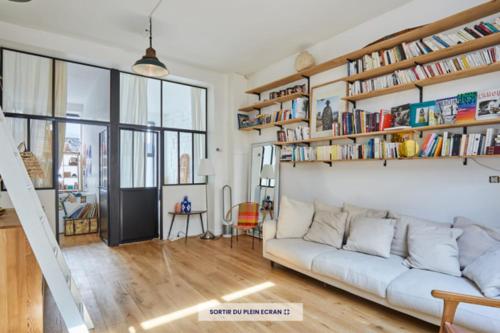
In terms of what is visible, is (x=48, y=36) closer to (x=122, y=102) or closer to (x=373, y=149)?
(x=122, y=102)

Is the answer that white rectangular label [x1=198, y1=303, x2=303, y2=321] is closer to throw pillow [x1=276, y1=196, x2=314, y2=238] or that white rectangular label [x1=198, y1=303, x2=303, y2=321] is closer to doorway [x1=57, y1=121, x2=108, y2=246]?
throw pillow [x1=276, y1=196, x2=314, y2=238]

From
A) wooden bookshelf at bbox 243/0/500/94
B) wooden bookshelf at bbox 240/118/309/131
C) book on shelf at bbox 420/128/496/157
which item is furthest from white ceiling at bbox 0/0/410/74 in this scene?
book on shelf at bbox 420/128/496/157

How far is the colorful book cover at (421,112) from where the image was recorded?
2867 mm

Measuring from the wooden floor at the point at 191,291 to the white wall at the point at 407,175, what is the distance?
1220 millimetres

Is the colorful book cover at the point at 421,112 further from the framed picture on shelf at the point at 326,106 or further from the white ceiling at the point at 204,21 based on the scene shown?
the white ceiling at the point at 204,21

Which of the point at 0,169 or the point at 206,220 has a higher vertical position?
the point at 0,169

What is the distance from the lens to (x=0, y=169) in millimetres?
1571

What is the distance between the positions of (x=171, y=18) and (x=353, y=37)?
2411mm

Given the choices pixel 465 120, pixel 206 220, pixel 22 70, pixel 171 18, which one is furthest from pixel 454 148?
pixel 22 70

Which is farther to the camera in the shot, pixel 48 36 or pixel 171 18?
pixel 48 36

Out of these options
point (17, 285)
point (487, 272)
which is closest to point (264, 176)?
point (487, 272)

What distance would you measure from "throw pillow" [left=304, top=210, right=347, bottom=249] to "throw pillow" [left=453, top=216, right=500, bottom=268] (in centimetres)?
113

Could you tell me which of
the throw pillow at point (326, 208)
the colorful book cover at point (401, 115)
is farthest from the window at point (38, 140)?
the colorful book cover at point (401, 115)

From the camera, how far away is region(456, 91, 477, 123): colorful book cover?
258cm
